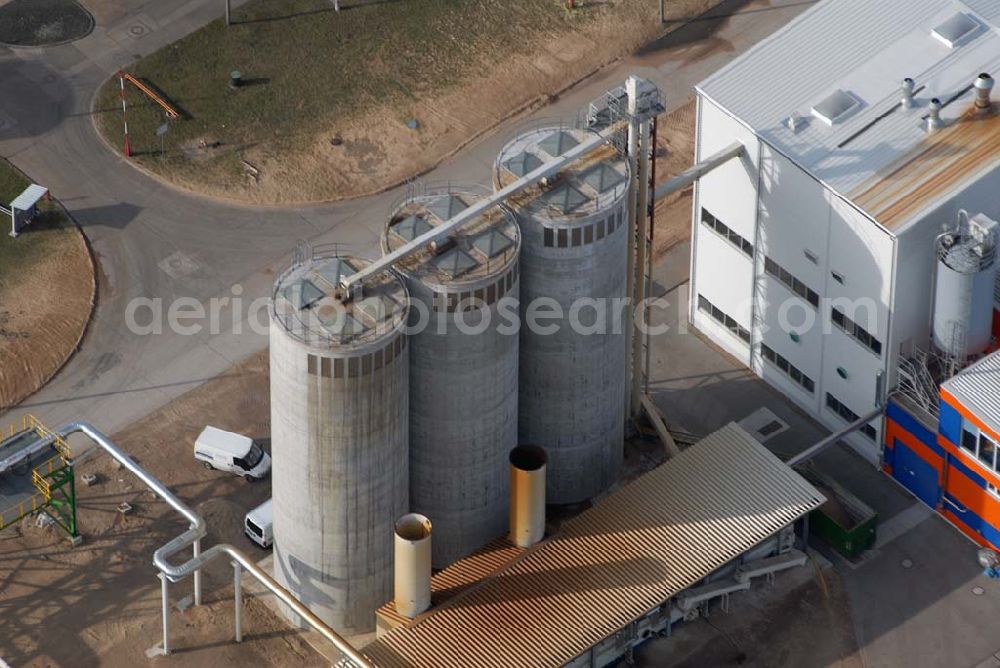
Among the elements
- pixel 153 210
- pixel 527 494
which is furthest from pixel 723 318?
pixel 153 210

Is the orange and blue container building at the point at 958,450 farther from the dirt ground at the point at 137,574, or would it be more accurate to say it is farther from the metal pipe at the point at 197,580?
the metal pipe at the point at 197,580

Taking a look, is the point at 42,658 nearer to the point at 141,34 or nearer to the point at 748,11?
the point at 141,34

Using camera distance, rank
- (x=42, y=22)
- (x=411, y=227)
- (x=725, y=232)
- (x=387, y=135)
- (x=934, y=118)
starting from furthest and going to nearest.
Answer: (x=42, y=22)
(x=387, y=135)
(x=725, y=232)
(x=934, y=118)
(x=411, y=227)

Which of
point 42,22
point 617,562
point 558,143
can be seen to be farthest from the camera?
point 42,22

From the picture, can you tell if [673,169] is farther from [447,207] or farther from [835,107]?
[447,207]

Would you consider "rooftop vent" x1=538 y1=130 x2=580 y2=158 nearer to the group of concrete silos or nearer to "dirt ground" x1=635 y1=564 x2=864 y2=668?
the group of concrete silos

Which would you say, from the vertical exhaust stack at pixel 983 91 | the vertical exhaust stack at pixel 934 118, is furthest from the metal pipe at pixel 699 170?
the vertical exhaust stack at pixel 983 91
